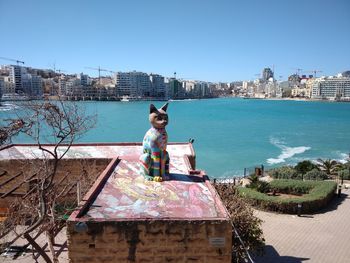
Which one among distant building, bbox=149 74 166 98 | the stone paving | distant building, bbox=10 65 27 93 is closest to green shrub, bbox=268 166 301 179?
the stone paving

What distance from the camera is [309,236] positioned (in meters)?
16.9

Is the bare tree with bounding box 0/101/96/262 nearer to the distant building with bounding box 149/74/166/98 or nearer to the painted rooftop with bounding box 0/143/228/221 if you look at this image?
the painted rooftop with bounding box 0/143/228/221

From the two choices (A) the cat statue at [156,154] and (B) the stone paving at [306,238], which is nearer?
(A) the cat statue at [156,154]

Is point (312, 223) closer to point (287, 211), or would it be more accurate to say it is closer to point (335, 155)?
point (287, 211)

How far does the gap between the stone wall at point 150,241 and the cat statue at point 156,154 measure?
3.52m

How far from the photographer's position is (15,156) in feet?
55.7

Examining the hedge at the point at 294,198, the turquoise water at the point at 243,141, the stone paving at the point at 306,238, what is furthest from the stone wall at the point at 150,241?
the turquoise water at the point at 243,141

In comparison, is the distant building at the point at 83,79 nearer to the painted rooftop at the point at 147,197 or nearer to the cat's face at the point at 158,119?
the painted rooftop at the point at 147,197

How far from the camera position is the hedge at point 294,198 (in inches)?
803

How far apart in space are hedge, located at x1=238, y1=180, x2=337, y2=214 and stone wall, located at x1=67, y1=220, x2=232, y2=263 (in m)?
10.7

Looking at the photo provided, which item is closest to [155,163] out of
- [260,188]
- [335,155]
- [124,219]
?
[124,219]

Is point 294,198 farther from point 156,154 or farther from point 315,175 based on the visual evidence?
point 156,154

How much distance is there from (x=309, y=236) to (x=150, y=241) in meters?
11.5

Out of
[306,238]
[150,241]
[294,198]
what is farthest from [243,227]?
[294,198]
